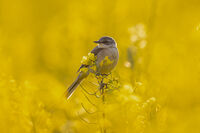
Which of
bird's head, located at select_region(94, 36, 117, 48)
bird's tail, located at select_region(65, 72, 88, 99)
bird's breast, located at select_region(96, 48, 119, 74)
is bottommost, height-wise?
bird's tail, located at select_region(65, 72, 88, 99)

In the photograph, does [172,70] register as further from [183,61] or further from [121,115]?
[121,115]

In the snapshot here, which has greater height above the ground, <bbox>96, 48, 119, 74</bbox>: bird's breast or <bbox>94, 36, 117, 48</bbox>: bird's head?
→ <bbox>94, 36, 117, 48</bbox>: bird's head

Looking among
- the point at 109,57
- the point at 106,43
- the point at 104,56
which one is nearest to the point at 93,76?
the point at 109,57

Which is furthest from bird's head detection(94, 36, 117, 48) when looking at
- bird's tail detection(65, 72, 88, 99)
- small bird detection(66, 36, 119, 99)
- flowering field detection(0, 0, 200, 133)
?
bird's tail detection(65, 72, 88, 99)

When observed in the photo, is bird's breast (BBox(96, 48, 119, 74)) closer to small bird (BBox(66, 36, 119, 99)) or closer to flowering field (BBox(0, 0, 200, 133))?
small bird (BBox(66, 36, 119, 99))

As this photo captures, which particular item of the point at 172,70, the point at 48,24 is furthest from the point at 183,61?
the point at 48,24

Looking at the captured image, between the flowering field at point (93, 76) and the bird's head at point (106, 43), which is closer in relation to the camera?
the flowering field at point (93, 76)

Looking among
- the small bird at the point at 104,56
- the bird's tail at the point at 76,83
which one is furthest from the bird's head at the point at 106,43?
the bird's tail at the point at 76,83

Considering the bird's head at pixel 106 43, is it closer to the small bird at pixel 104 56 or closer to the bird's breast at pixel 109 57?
the small bird at pixel 104 56
